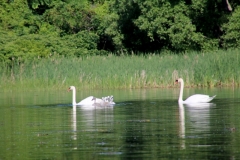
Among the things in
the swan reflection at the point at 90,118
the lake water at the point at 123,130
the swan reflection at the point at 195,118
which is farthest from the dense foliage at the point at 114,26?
the swan reflection at the point at 195,118

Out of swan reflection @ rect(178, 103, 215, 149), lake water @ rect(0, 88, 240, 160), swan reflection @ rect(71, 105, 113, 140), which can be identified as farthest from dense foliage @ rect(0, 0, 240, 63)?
swan reflection @ rect(178, 103, 215, 149)

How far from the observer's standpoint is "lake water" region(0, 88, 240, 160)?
12.3 metres

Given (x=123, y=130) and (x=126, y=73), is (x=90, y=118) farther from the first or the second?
(x=126, y=73)

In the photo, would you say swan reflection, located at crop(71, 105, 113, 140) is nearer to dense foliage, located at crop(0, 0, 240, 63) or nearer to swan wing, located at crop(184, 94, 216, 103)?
swan wing, located at crop(184, 94, 216, 103)

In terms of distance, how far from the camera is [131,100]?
2497 cm

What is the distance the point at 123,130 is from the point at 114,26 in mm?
30303

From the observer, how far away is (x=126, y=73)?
3288 cm

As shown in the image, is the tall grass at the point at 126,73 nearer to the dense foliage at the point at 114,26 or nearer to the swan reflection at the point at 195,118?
the dense foliage at the point at 114,26

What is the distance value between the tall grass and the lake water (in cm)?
702

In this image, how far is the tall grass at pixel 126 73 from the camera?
32312mm

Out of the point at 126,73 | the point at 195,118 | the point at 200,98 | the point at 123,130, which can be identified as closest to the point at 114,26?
the point at 126,73

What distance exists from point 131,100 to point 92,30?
24.1 m

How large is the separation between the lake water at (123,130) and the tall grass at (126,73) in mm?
7022

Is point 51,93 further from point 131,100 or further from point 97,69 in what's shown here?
point 131,100
